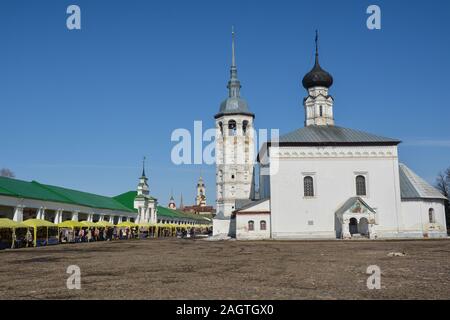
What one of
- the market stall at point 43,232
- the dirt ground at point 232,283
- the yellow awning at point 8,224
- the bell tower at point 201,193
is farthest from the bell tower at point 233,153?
the bell tower at point 201,193

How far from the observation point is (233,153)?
5756 cm

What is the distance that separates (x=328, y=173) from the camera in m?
39.3

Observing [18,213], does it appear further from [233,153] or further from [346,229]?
[233,153]

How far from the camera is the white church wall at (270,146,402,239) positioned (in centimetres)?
3841

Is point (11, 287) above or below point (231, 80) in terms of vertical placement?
below

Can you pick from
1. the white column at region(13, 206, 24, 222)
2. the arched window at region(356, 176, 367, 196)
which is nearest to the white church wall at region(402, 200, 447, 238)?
the arched window at region(356, 176, 367, 196)

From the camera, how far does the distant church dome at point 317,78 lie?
46469 mm

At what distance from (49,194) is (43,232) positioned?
9383mm

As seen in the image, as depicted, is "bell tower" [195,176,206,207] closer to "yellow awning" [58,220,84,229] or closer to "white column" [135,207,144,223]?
"white column" [135,207,144,223]

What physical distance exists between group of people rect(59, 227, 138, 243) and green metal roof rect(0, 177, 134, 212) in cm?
354

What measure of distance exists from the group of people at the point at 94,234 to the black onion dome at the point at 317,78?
82.9 feet

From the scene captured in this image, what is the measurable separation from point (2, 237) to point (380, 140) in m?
31.4

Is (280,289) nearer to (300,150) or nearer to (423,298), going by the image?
(423,298)
